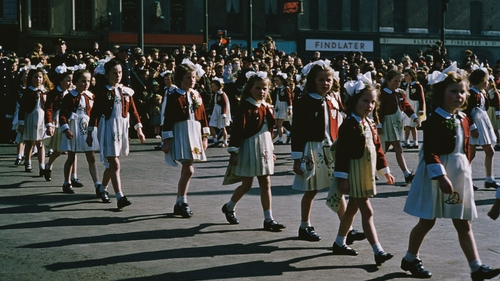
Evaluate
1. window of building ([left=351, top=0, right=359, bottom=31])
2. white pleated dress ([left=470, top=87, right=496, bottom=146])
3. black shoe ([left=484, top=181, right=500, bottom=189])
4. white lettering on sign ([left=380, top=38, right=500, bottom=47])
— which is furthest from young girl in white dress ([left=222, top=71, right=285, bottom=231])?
white lettering on sign ([left=380, top=38, right=500, bottom=47])

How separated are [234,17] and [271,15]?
2.47 m

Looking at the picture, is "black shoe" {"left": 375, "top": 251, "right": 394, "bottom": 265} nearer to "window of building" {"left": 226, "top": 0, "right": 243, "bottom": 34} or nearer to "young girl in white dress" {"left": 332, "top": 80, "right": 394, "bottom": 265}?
"young girl in white dress" {"left": 332, "top": 80, "right": 394, "bottom": 265}

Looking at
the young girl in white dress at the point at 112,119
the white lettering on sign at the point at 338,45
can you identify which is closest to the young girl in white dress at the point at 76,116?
the young girl in white dress at the point at 112,119

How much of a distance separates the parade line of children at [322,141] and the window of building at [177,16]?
34.5 m

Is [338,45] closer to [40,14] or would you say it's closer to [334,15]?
[334,15]

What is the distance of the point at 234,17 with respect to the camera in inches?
1953

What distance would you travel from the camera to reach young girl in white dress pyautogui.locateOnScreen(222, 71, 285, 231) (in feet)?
28.1

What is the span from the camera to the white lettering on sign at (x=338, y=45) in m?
51.2

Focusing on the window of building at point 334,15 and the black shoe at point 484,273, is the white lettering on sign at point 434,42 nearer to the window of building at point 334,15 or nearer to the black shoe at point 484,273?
the window of building at point 334,15

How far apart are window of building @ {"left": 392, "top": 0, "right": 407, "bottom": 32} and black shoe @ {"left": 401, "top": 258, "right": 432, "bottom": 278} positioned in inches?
1954

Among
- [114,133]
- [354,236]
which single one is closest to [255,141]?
[354,236]

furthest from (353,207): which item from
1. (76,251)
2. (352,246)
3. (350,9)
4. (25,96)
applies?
(350,9)

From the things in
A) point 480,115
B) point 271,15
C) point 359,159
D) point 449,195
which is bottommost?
point 449,195

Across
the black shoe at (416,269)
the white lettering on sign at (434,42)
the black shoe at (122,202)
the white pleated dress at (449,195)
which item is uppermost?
the white lettering on sign at (434,42)
